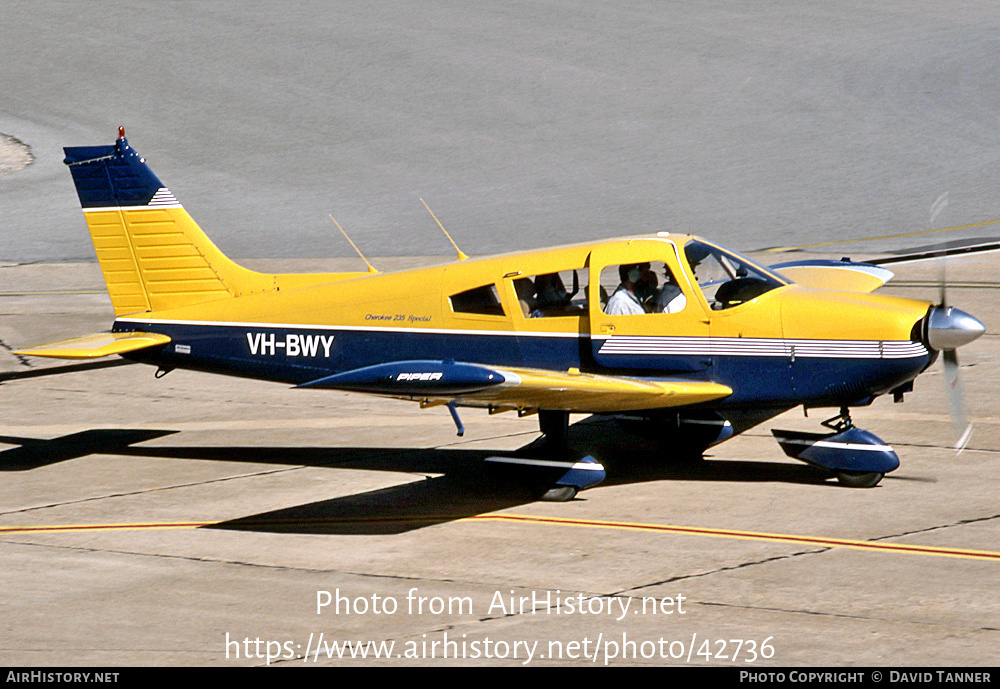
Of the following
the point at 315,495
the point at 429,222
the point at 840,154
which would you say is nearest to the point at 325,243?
the point at 429,222

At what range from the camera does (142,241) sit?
12227 mm

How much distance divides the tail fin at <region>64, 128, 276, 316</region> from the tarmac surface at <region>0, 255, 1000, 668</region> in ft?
5.58

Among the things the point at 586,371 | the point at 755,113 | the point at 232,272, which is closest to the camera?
the point at 586,371

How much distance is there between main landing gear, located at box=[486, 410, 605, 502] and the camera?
10109 millimetres

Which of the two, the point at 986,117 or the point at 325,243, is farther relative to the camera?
the point at 986,117

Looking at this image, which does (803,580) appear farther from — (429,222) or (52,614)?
(429,222)

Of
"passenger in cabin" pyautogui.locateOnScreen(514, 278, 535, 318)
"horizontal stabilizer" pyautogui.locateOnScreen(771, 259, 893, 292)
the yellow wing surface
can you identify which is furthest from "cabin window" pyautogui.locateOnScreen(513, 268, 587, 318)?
"horizontal stabilizer" pyautogui.locateOnScreen(771, 259, 893, 292)

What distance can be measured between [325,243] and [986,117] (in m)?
18.0

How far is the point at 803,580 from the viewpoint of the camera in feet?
25.7

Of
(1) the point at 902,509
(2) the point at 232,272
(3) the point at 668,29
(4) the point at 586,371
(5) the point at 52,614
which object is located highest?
(3) the point at 668,29

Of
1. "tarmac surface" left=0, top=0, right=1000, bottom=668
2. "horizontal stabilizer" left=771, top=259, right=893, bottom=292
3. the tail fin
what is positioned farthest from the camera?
"horizontal stabilizer" left=771, top=259, right=893, bottom=292

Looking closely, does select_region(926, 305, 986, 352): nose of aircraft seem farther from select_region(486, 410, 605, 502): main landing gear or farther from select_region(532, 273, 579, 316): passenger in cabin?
select_region(532, 273, 579, 316): passenger in cabin

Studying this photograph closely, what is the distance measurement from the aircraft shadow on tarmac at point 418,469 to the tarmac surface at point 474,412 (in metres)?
0.05

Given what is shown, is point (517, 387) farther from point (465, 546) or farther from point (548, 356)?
point (548, 356)
